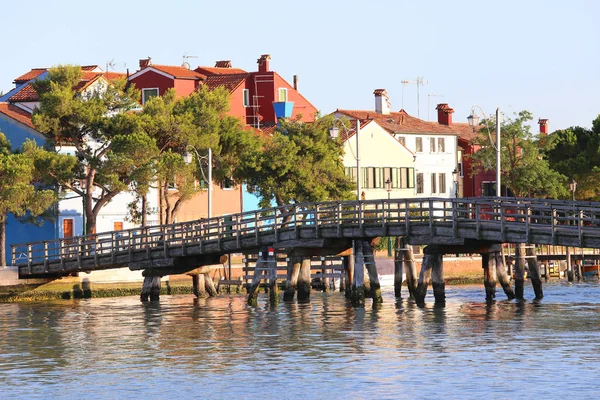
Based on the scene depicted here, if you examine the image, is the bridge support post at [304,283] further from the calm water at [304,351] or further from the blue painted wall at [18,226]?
the blue painted wall at [18,226]

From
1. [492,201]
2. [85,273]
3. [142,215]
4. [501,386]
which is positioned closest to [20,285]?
[85,273]

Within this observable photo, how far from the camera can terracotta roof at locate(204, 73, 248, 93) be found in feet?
318

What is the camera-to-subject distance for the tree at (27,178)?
2633 inches

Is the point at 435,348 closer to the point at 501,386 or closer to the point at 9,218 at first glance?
the point at 501,386

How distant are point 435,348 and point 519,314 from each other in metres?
12.4

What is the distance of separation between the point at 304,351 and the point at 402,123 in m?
75.2

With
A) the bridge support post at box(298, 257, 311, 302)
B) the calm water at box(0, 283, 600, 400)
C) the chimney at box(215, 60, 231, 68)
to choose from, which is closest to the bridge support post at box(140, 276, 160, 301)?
the calm water at box(0, 283, 600, 400)

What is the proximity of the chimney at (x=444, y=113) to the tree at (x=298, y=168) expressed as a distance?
3737 cm

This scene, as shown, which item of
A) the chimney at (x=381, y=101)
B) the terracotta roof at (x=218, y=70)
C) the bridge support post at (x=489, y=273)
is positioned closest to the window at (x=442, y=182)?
the chimney at (x=381, y=101)

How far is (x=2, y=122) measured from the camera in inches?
3046

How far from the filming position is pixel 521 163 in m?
110

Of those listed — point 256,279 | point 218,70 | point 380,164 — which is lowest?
point 256,279

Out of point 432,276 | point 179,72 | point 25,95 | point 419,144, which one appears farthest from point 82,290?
point 419,144

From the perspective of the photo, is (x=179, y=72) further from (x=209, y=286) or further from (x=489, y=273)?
(x=489, y=273)
